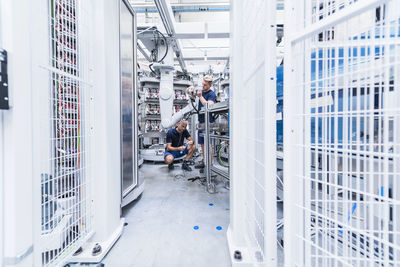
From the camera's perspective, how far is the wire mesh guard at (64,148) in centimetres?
95

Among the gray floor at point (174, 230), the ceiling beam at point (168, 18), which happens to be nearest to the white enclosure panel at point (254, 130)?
the gray floor at point (174, 230)

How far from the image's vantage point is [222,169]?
7.57 ft

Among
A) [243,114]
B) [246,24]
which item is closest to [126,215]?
[243,114]

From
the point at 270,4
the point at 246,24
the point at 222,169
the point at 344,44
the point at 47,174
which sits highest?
the point at 246,24

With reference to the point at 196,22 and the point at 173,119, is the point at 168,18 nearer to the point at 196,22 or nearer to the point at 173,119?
the point at 196,22

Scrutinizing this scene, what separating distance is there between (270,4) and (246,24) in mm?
463

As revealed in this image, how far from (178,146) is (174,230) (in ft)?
7.32

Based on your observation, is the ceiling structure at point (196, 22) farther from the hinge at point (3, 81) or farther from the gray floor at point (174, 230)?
the gray floor at point (174, 230)

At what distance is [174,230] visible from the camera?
161cm

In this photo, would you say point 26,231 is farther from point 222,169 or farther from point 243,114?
point 222,169

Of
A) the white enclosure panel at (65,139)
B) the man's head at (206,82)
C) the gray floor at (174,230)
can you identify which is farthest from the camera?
the man's head at (206,82)

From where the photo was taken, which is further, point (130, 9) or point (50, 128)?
point (130, 9)

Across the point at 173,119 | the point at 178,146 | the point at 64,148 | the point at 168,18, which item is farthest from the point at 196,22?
the point at 64,148

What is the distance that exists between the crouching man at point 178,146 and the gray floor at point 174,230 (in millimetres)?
961
